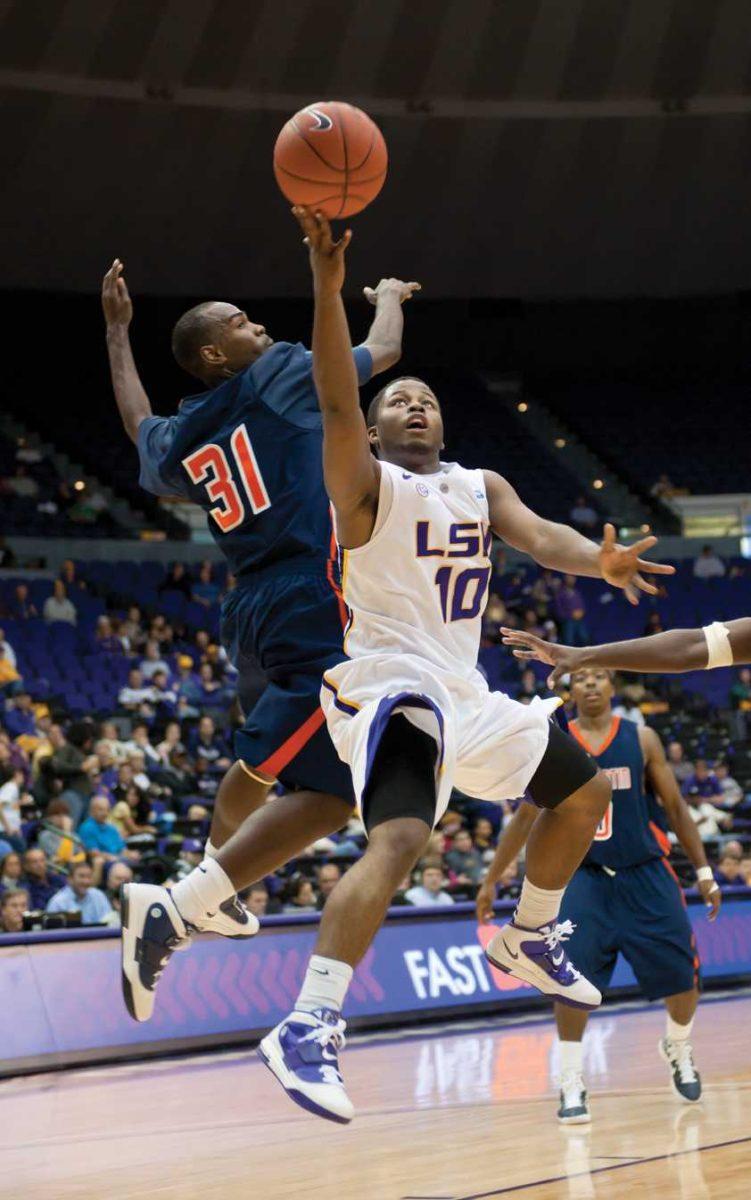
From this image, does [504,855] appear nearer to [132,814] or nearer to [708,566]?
[132,814]

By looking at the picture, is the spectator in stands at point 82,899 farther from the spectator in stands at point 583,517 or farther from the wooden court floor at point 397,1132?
the spectator in stands at point 583,517

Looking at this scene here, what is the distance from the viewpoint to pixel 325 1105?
4125 millimetres

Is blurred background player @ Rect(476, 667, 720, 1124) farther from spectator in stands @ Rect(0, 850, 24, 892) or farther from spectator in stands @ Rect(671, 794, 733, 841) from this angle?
spectator in stands @ Rect(671, 794, 733, 841)

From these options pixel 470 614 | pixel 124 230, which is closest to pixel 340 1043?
pixel 470 614

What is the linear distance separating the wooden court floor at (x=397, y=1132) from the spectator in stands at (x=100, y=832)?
3.20 metres

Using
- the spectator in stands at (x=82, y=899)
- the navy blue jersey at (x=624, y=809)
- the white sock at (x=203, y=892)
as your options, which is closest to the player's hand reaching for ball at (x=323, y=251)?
the white sock at (x=203, y=892)

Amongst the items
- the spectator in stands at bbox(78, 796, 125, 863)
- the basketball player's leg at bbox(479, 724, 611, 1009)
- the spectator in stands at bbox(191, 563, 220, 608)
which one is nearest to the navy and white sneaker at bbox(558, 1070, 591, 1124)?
the basketball player's leg at bbox(479, 724, 611, 1009)

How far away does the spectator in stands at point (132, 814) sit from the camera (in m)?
A: 13.4

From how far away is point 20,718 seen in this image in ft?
49.5

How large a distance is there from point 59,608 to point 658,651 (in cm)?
1436

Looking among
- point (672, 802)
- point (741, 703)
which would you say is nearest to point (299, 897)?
point (672, 802)

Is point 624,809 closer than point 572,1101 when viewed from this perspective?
No

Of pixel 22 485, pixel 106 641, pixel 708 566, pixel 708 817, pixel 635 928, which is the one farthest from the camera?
pixel 708 566

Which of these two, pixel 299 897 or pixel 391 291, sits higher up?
pixel 391 291
